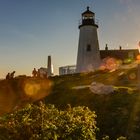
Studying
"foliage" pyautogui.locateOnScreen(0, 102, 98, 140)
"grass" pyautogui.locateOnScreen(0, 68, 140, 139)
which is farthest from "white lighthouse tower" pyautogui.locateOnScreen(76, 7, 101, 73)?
"foliage" pyautogui.locateOnScreen(0, 102, 98, 140)

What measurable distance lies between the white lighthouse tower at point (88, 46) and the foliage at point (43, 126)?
61.4 m

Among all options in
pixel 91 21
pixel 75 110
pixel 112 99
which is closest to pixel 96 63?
pixel 91 21

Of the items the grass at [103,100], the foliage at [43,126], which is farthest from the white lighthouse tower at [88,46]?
the foliage at [43,126]

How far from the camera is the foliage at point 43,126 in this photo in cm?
1456

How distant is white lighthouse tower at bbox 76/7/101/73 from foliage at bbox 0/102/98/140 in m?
61.4

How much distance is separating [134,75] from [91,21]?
29.7 metres

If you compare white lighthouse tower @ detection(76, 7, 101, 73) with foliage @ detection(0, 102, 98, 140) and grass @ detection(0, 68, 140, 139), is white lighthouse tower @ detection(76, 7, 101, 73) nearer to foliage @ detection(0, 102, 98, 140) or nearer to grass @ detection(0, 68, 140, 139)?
grass @ detection(0, 68, 140, 139)

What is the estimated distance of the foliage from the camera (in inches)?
573

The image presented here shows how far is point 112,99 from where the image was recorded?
37.2m

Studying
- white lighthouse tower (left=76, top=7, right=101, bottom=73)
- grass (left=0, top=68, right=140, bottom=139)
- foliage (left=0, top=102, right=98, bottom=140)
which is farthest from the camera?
white lighthouse tower (left=76, top=7, right=101, bottom=73)

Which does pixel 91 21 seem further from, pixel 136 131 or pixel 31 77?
pixel 136 131

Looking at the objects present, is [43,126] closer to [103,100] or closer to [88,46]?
[103,100]

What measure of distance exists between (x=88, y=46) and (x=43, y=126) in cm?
6517

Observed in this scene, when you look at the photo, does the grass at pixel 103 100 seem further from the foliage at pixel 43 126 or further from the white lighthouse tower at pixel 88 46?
the white lighthouse tower at pixel 88 46
